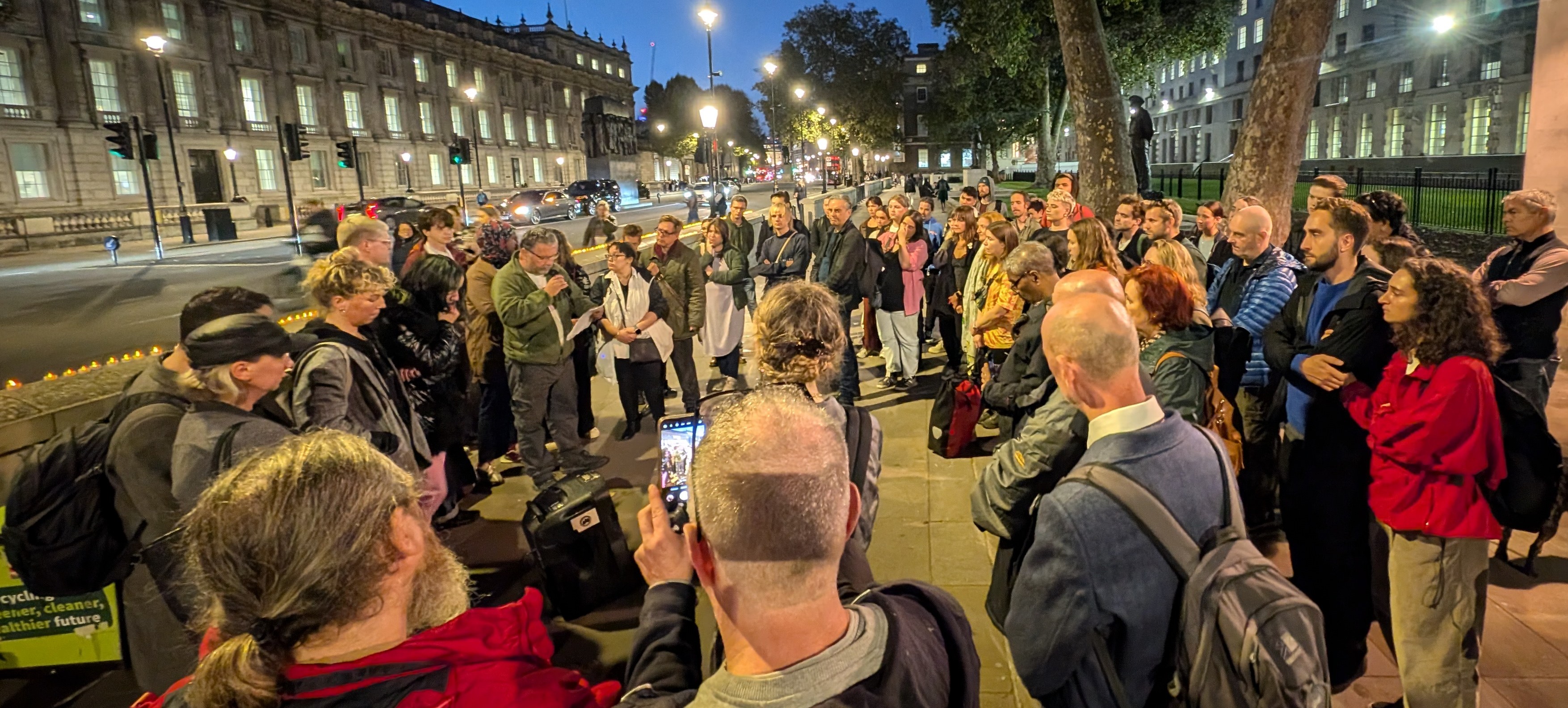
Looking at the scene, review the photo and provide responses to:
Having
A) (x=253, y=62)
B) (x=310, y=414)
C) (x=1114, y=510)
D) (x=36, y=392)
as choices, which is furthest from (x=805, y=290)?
(x=253, y=62)

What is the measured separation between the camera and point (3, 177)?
31938 mm

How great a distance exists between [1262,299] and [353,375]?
463cm

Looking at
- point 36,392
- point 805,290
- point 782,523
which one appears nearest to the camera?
point 782,523

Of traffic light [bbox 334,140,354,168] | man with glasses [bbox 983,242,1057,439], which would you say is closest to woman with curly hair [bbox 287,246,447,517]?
man with glasses [bbox 983,242,1057,439]

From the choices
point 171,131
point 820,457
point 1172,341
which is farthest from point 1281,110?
point 171,131

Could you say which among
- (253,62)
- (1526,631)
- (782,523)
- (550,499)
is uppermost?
(253,62)

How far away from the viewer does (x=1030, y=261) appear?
4.26 m

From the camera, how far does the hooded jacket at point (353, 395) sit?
3547 mm

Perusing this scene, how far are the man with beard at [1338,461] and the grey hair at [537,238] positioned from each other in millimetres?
4381

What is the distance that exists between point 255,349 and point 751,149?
10853 centimetres

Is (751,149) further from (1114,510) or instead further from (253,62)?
(1114,510)

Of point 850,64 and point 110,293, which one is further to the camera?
point 850,64

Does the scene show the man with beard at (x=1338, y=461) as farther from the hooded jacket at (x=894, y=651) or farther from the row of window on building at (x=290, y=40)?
the row of window on building at (x=290, y=40)

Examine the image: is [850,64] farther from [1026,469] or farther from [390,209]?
[1026,469]
